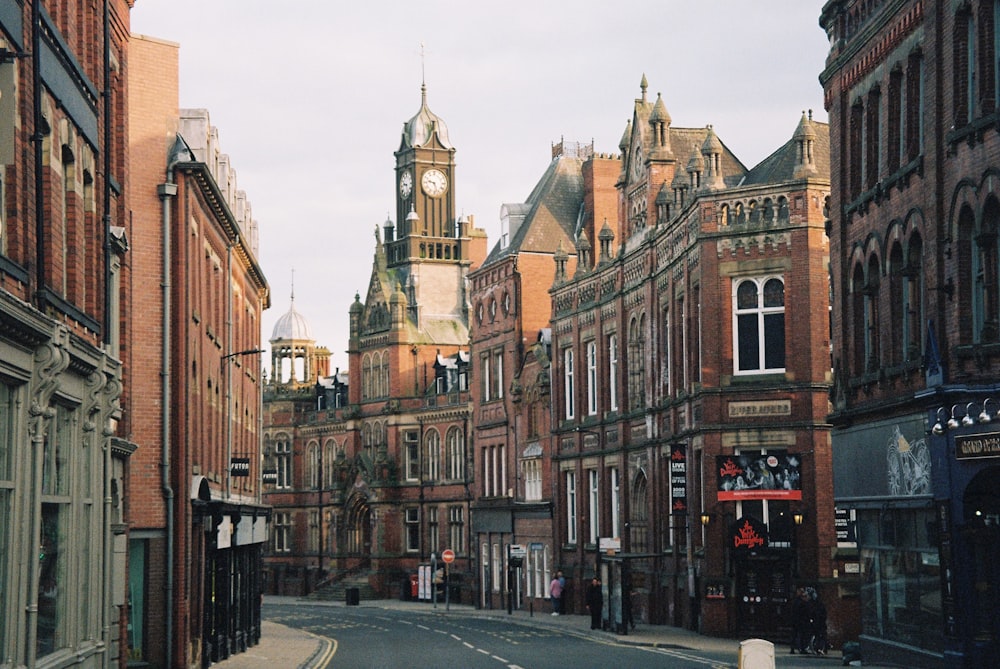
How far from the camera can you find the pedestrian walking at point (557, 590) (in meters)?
64.3

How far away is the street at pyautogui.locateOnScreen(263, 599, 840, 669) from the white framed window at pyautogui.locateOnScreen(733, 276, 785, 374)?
25.4ft

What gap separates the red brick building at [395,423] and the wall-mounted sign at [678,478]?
38756mm

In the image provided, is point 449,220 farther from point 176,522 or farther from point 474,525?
point 176,522

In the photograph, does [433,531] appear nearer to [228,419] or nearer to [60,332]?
[228,419]

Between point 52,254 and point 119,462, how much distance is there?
7.91 metres

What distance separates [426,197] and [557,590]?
162 feet

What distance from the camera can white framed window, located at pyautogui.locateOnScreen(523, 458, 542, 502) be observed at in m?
71.5

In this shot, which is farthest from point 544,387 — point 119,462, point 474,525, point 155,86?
point 119,462

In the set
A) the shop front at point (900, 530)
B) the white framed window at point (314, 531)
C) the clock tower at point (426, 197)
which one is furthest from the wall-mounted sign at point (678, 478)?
the white framed window at point (314, 531)

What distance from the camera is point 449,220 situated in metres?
110

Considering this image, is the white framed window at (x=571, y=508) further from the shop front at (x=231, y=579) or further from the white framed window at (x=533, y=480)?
the shop front at (x=231, y=579)

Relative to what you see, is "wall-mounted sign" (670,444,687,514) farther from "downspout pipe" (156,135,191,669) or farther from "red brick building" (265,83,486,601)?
"red brick building" (265,83,486,601)

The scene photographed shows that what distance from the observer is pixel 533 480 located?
72.4 m

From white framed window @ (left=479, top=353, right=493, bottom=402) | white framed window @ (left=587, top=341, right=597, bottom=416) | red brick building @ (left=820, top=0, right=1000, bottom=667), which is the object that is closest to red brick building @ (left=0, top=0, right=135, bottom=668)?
red brick building @ (left=820, top=0, right=1000, bottom=667)
